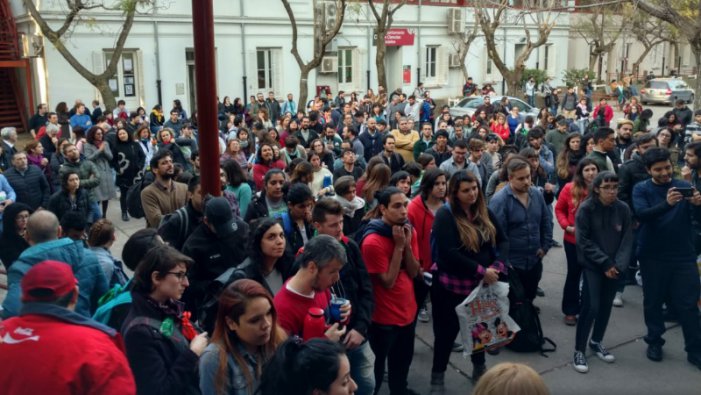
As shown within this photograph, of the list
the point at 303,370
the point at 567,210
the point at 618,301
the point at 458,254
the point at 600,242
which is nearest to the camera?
the point at 303,370

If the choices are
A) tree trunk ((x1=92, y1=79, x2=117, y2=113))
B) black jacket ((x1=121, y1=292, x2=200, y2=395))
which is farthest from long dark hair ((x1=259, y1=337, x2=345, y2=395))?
tree trunk ((x1=92, y1=79, x2=117, y2=113))

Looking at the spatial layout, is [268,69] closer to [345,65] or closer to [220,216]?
[345,65]

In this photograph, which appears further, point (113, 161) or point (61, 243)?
point (113, 161)

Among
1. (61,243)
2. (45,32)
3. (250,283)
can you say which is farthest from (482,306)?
(45,32)

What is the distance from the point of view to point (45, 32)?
17922mm

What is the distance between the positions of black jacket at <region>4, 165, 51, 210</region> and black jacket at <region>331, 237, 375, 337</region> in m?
5.82

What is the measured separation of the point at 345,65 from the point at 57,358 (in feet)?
92.4

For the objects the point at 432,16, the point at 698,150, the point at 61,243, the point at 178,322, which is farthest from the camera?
the point at 432,16

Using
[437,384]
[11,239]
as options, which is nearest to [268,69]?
[11,239]

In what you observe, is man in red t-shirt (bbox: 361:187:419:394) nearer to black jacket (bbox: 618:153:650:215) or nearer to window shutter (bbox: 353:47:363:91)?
black jacket (bbox: 618:153:650:215)

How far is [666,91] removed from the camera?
36062 mm

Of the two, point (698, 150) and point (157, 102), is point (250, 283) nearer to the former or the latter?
point (698, 150)

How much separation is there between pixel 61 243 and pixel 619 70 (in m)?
50.1

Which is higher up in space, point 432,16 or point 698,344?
point 432,16
